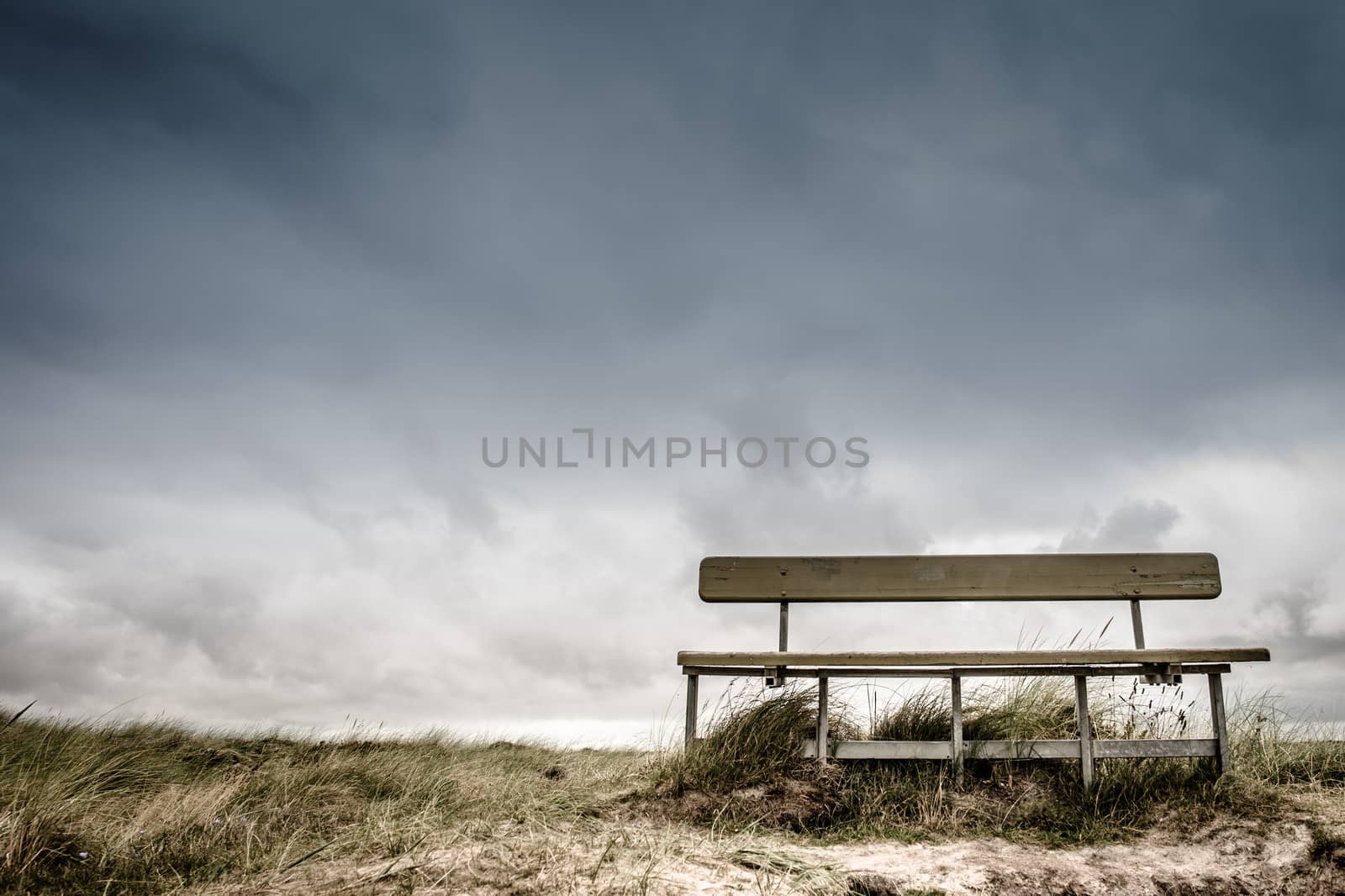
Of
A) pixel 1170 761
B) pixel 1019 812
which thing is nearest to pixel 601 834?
pixel 1019 812

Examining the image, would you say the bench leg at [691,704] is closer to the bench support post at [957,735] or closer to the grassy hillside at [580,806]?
the grassy hillside at [580,806]

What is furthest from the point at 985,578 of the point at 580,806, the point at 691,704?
the point at 580,806

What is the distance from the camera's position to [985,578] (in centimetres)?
599

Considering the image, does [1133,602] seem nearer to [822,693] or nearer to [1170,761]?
[1170,761]

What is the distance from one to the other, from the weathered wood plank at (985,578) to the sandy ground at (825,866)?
167 cm

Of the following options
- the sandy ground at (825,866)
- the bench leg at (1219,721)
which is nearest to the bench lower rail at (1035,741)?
the bench leg at (1219,721)

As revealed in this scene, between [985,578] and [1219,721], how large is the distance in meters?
1.63

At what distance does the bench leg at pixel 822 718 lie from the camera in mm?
5309

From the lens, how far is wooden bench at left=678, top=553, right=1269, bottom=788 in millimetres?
5227

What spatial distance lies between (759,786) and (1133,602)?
310 cm

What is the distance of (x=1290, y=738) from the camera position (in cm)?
593

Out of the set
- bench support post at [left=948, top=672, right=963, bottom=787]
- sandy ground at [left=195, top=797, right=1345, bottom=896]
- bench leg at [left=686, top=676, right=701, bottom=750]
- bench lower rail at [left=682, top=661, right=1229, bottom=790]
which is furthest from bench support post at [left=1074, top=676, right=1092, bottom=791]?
bench leg at [left=686, top=676, right=701, bottom=750]

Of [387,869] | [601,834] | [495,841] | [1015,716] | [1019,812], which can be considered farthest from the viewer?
[1015,716]

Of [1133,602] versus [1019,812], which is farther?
[1133,602]
